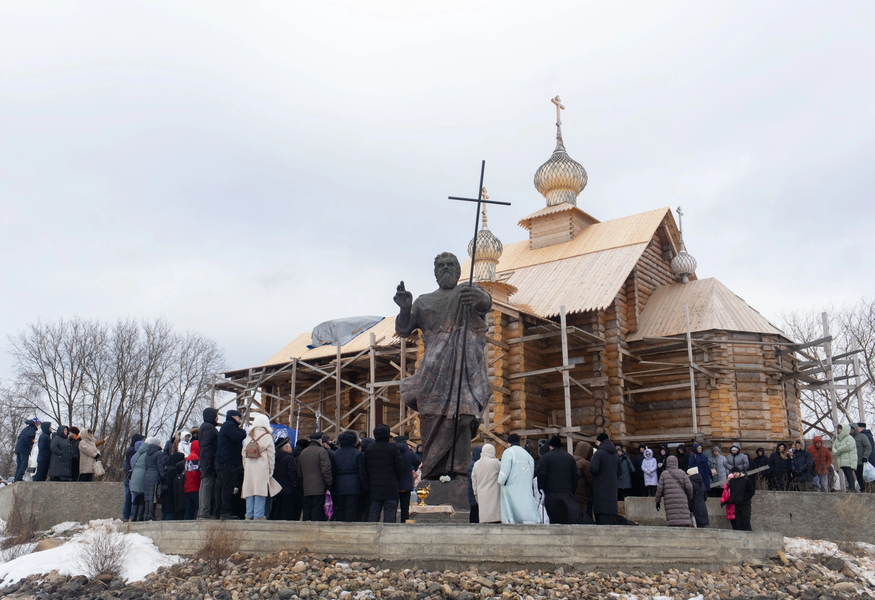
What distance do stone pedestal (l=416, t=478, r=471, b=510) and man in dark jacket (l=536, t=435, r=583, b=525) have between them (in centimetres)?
83

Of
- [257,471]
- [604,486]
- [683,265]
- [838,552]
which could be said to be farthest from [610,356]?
[257,471]

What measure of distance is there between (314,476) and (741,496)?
18.1ft

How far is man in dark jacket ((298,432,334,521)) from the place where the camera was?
8.17 m

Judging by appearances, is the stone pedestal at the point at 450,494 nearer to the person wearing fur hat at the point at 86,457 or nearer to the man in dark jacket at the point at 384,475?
the man in dark jacket at the point at 384,475

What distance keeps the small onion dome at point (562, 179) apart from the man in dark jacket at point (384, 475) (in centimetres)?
1972

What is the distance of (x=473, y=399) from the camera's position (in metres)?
7.78

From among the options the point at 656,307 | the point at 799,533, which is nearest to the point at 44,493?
the point at 799,533

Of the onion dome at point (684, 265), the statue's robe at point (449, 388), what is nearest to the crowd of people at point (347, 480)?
the statue's robe at point (449, 388)

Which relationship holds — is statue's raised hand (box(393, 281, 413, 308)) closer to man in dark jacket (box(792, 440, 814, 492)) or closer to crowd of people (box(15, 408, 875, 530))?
crowd of people (box(15, 408, 875, 530))

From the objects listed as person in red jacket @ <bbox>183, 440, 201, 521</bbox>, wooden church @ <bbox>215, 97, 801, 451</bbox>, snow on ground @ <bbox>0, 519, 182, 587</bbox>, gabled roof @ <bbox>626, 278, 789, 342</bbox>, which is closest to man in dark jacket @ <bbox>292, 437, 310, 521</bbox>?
person in red jacket @ <bbox>183, 440, 201, 521</bbox>

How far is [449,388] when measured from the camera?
782 cm

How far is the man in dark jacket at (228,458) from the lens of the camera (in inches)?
313

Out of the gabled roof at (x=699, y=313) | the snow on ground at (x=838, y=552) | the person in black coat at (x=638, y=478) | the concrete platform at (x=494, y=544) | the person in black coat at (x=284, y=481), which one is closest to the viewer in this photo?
the concrete platform at (x=494, y=544)

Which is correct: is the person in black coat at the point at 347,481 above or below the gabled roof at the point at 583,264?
below
